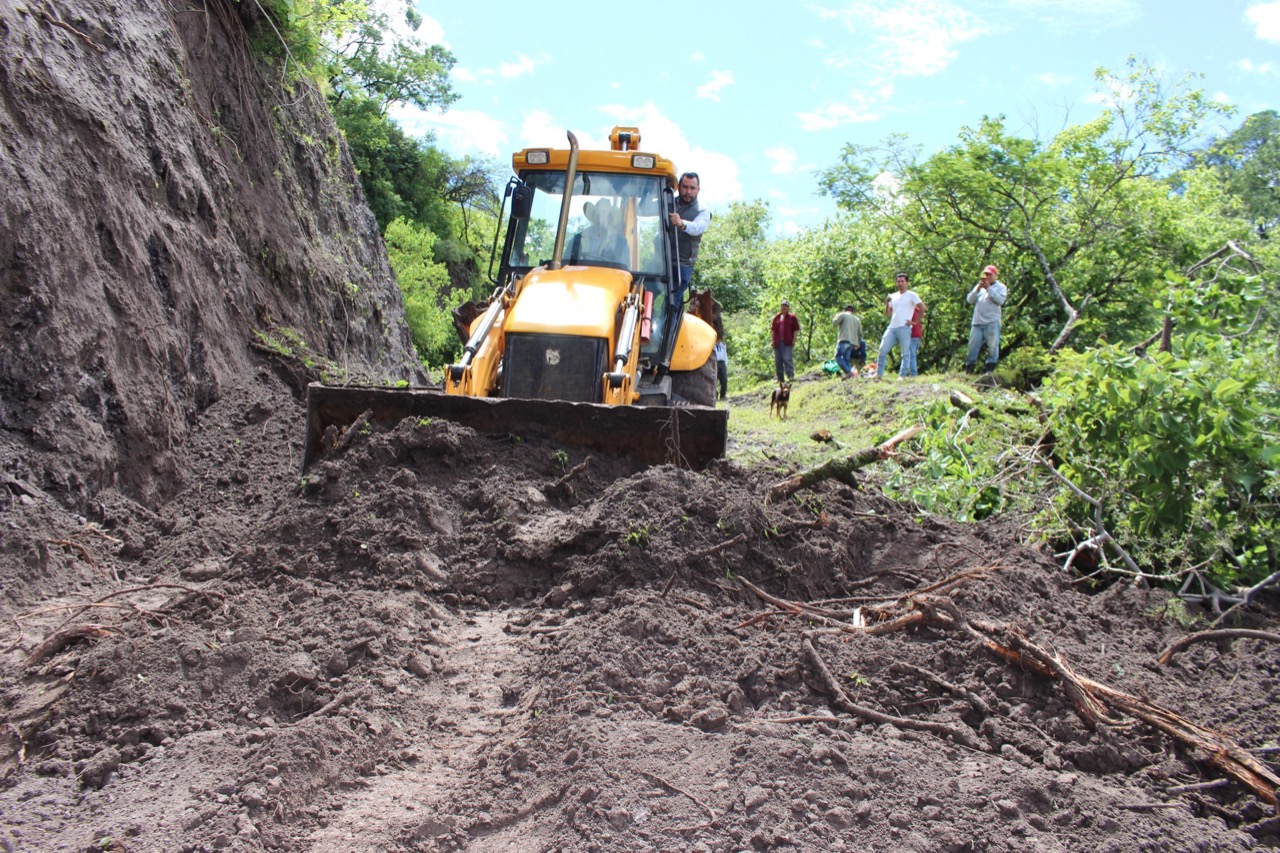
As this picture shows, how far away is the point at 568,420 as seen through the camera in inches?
252

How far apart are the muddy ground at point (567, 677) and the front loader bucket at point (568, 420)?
0.57 feet

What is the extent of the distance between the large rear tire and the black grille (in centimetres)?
198

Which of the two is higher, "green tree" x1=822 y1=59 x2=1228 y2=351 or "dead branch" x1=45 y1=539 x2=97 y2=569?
"green tree" x1=822 y1=59 x2=1228 y2=351

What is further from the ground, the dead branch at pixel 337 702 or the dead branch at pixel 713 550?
the dead branch at pixel 713 550

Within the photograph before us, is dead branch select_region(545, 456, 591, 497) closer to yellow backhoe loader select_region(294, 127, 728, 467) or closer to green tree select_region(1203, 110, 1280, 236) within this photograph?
yellow backhoe loader select_region(294, 127, 728, 467)

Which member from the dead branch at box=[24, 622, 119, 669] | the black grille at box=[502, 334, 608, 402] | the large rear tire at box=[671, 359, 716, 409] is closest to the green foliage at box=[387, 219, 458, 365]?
the large rear tire at box=[671, 359, 716, 409]

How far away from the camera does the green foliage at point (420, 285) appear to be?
2245 centimetres

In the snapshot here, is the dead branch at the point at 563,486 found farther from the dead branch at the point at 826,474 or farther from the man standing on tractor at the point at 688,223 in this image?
the man standing on tractor at the point at 688,223

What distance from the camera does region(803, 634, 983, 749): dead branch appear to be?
3.70m

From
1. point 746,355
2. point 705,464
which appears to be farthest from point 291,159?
point 746,355

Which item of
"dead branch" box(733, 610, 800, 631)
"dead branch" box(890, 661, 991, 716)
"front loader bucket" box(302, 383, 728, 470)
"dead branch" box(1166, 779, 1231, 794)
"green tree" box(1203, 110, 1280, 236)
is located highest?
"green tree" box(1203, 110, 1280, 236)

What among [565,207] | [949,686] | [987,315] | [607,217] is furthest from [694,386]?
[987,315]

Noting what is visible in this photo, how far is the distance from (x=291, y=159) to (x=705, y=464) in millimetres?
7648

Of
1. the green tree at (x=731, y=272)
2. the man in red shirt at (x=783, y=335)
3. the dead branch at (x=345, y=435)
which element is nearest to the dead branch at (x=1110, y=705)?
the dead branch at (x=345, y=435)
